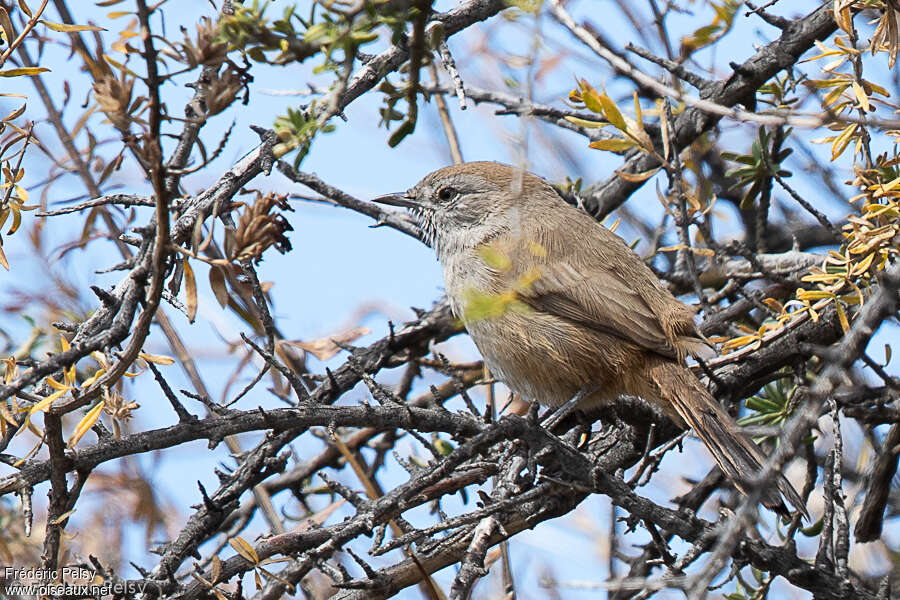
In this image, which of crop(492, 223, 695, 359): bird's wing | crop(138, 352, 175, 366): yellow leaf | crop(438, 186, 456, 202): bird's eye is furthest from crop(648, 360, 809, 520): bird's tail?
crop(138, 352, 175, 366): yellow leaf

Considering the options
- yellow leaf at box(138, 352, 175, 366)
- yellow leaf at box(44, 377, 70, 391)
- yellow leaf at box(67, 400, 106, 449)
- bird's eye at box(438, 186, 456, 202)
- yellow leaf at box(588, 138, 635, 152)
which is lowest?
yellow leaf at box(67, 400, 106, 449)

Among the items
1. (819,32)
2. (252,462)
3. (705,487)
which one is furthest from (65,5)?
(705,487)

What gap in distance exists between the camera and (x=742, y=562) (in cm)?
320

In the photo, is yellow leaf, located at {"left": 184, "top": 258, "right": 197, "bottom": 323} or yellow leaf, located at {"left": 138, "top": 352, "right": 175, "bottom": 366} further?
yellow leaf, located at {"left": 138, "top": 352, "right": 175, "bottom": 366}

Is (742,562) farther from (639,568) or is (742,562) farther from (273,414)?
(273,414)

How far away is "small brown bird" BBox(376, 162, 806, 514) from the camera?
12.8 ft

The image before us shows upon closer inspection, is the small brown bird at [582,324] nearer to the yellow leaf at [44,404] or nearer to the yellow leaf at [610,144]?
the yellow leaf at [610,144]

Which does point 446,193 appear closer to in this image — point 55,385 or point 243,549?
point 243,549

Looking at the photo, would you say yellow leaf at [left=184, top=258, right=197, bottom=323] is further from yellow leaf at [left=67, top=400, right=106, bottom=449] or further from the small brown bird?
the small brown bird

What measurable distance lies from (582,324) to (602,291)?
189mm

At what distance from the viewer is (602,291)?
14.2 feet

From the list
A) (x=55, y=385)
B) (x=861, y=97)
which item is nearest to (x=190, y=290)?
(x=55, y=385)

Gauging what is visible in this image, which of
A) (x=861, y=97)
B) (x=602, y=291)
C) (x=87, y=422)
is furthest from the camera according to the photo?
(x=602, y=291)

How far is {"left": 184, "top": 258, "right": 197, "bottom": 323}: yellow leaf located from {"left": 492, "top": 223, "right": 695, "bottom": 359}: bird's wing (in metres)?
2.01
